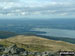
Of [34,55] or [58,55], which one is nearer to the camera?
[58,55]

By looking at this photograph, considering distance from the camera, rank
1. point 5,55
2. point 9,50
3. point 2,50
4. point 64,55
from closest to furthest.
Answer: point 64,55, point 5,55, point 9,50, point 2,50

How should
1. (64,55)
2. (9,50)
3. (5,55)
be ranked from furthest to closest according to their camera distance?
1. (9,50)
2. (5,55)
3. (64,55)

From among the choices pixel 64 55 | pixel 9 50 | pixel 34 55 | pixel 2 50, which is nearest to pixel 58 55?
pixel 64 55

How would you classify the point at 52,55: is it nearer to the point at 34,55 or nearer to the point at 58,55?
the point at 58,55

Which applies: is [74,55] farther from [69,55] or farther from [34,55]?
[34,55]

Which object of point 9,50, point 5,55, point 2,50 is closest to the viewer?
point 5,55

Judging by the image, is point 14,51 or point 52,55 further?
point 14,51

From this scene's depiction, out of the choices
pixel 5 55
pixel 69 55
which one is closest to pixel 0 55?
pixel 5 55

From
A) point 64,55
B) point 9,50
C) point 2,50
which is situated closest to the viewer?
point 64,55
